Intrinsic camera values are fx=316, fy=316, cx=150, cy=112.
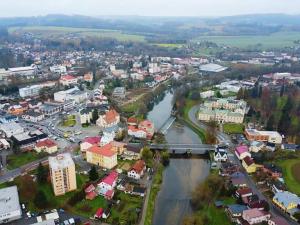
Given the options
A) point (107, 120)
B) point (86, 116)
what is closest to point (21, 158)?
point (86, 116)

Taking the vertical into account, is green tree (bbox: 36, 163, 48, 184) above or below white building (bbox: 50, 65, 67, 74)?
below

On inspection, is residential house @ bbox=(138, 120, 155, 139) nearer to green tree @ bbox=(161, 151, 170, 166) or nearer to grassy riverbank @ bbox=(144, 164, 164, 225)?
green tree @ bbox=(161, 151, 170, 166)

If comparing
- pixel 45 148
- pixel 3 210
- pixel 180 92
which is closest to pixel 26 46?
pixel 180 92

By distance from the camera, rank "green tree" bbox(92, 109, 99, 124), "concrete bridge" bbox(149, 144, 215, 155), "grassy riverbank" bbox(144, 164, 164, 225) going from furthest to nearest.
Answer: "green tree" bbox(92, 109, 99, 124) < "concrete bridge" bbox(149, 144, 215, 155) < "grassy riverbank" bbox(144, 164, 164, 225)

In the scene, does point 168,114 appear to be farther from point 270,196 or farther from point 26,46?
point 26,46

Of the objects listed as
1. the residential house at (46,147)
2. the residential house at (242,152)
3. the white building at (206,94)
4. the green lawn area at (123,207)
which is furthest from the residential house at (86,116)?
the white building at (206,94)

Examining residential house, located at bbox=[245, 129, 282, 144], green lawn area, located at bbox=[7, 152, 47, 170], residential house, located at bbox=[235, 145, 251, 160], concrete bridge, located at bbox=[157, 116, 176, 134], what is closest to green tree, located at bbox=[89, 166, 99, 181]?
green lawn area, located at bbox=[7, 152, 47, 170]
